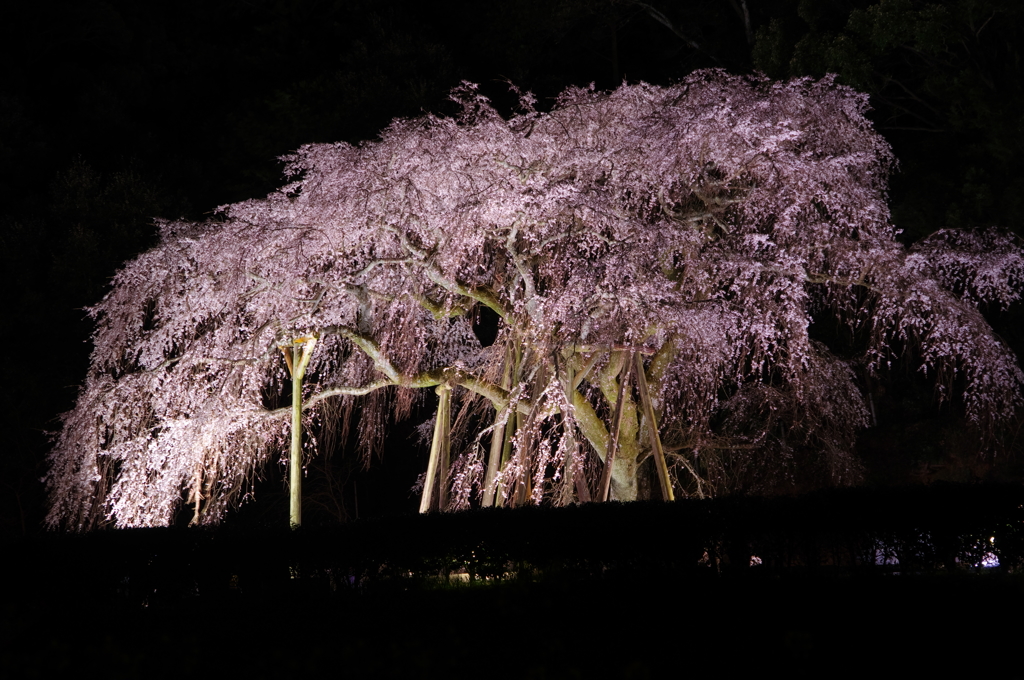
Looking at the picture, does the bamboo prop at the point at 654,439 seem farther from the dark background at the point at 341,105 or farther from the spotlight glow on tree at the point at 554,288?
the dark background at the point at 341,105

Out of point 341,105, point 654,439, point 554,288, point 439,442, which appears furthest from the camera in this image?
point 341,105

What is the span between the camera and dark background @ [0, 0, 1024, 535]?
1180cm

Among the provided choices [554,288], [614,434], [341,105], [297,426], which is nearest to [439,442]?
[297,426]

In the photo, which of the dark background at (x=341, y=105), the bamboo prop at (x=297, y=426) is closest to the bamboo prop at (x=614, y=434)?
the bamboo prop at (x=297, y=426)

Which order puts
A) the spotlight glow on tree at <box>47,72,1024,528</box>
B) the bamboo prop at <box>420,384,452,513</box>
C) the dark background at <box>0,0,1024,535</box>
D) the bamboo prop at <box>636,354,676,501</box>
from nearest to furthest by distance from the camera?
the spotlight glow on tree at <box>47,72,1024,528</box>, the bamboo prop at <box>636,354,676,501</box>, the bamboo prop at <box>420,384,452,513</box>, the dark background at <box>0,0,1024,535</box>

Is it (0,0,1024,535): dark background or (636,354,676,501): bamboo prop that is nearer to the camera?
(636,354,676,501): bamboo prop

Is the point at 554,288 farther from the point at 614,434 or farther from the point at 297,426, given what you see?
the point at 297,426

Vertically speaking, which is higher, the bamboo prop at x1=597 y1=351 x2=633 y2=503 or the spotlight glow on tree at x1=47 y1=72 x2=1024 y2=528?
the spotlight glow on tree at x1=47 y1=72 x2=1024 y2=528

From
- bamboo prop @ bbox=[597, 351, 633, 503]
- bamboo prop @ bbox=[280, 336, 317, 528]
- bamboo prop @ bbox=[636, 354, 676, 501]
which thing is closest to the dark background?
bamboo prop @ bbox=[280, 336, 317, 528]

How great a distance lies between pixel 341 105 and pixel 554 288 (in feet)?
29.4

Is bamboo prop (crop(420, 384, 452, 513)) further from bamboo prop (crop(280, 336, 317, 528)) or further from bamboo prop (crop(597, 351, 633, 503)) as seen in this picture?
bamboo prop (crop(597, 351, 633, 503))

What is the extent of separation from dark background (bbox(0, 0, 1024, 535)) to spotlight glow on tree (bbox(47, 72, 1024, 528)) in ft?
9.24

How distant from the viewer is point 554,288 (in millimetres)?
8672

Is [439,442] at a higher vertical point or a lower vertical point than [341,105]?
lower
